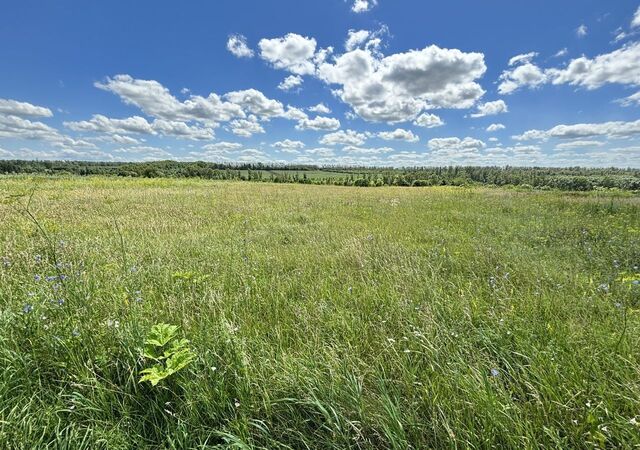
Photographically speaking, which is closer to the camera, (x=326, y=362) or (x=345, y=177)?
(x=326, y=362)

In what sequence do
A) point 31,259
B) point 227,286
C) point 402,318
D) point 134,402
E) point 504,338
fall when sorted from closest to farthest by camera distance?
point 134,402 → point 504,338 → point 402,318 → point 227,286 → point 31,259

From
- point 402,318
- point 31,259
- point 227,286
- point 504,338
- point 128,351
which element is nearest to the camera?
point 128,351

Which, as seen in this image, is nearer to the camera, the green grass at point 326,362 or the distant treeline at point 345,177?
the green grass at point 326,362

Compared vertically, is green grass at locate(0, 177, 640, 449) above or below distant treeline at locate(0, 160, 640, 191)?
below

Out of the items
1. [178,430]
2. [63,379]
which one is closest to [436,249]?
[178,430]

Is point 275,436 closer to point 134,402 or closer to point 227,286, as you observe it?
point 134,402

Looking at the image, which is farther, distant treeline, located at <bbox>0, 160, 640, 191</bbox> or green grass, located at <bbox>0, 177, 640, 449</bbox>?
distant treeline, located at <bbox>0, 160, 640, 191</bbox>

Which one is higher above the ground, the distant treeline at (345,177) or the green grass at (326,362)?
the distant treeline at (345,177)

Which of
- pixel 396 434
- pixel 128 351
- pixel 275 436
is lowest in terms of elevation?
pixel 275 436

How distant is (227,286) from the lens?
3.62 meters

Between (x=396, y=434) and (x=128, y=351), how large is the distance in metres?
1.95

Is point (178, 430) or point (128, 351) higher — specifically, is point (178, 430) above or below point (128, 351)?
below

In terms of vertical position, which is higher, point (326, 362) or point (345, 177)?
point (345, 177)

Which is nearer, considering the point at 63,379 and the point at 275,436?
the point at 275,436
